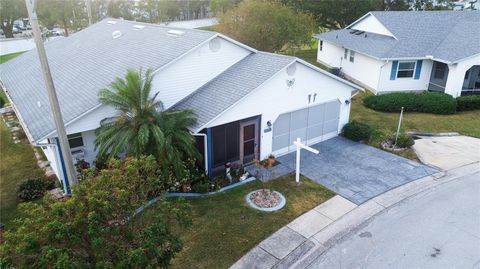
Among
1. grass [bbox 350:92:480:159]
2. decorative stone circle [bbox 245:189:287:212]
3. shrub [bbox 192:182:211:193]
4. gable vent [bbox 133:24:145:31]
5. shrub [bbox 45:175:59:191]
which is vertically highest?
gable vent [bbox 133:24:145:31]

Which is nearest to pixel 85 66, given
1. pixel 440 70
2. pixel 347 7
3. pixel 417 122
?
pixel 417 122

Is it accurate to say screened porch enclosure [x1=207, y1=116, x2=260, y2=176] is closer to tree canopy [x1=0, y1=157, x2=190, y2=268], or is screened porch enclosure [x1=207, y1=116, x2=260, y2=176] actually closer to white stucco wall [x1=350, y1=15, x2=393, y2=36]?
tree canopy [x1=0, y1=157, x2=190, y2=268]

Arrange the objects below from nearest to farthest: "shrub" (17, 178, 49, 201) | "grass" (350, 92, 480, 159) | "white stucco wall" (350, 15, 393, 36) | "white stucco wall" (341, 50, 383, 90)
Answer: "shrub" (17, 178, 49, 201)
"grass" (350, 92, 480, 159)
"white stucco wall" (341, 50, 383, 90)
"white stucco wall" (350, 15, 393, 36)

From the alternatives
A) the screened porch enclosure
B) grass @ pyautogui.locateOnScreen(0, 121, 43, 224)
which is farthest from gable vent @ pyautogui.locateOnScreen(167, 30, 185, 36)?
grass @ pyautogui.locateOnScreen(0, 121, 43, 224)

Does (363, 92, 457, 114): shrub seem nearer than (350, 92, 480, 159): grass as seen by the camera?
No

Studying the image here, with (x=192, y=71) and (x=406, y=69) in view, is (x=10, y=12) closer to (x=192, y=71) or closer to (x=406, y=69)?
(x=192, y=71)

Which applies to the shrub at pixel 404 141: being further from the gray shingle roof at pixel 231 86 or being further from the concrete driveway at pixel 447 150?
the gray shingle roof at pixel 231 86
